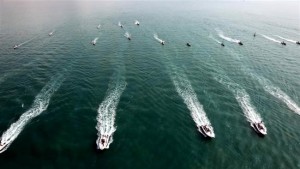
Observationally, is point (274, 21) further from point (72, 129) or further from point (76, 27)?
Answer: point (72, 129)

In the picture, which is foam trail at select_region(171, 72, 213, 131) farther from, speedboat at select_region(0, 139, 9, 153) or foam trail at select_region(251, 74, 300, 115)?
speedboat at select_region(0, 139, 9, 153)

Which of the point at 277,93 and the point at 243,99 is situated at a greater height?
the point at 277,93

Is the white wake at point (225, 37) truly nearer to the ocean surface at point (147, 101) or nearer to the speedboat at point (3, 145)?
the ocean surface at point (147, 101)

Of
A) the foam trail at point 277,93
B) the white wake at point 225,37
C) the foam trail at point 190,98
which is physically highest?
the foam trail at point 277,93

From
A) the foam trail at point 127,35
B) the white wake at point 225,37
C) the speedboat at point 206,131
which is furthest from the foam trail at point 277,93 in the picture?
the foam trail at point 127,35

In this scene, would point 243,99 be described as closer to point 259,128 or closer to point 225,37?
point 259,128

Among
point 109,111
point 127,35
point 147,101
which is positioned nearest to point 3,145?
point 109,111
